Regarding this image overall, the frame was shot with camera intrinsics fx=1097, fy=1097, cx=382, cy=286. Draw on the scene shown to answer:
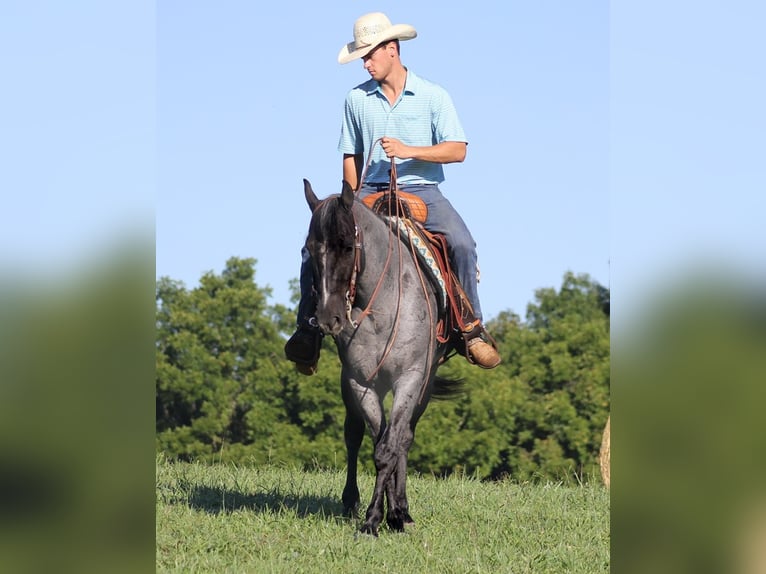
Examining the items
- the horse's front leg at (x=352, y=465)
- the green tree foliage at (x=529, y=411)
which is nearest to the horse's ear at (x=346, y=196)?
the horse's front leg at (x=352, y=465)

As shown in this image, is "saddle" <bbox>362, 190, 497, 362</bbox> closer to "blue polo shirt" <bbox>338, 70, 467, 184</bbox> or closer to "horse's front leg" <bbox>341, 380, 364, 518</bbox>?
"blue polo shirt" <bbox>338, 70, 467, 184</bbox>

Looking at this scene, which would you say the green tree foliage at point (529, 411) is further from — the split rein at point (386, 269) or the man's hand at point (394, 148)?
the man's hand at point (394, 148)

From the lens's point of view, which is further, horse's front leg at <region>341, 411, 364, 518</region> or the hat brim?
horse's front leg at <region>341, 411, 364, 518</region>

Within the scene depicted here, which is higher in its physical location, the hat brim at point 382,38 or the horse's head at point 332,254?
the hat brim at point 382,38

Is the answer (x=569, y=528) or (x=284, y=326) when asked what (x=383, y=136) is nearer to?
(x=569, y=528)

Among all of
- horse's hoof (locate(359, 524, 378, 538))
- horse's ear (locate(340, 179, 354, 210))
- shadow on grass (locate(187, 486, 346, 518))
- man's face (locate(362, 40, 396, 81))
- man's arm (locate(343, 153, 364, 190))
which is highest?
man's face (locate(362, 40, 396, 81))

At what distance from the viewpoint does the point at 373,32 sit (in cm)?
883

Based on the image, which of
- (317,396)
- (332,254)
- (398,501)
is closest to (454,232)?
(332,254)

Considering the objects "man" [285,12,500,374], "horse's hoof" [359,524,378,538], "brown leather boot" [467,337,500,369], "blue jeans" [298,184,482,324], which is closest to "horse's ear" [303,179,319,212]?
"man" [285,12,500,374]

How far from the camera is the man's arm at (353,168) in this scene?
367 inches

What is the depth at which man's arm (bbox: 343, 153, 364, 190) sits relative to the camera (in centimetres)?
933

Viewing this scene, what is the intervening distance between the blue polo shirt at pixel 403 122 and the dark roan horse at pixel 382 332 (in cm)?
73
